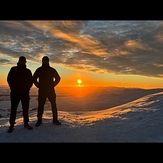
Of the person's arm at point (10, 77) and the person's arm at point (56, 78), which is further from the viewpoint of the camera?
the person's arm at point (56, 78)

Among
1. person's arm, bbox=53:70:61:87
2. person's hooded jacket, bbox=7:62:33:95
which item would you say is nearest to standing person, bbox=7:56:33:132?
person's hooded jacket, bbox=7:62:33:95

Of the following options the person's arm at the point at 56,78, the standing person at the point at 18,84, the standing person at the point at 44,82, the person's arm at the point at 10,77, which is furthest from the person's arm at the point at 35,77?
the person's arm at the point at 10,77

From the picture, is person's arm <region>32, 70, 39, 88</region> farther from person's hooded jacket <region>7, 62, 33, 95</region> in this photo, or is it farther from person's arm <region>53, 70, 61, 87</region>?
person's arm <region>53, 70, 61, 87</region>

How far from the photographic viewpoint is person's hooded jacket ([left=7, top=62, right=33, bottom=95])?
568 cm

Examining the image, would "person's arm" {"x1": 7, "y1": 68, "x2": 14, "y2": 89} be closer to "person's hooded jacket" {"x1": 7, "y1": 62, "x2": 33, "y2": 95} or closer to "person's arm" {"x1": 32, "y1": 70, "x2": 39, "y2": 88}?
"person's hooded jacket" {"x1": 7, "y1": 62, "x2": 33, "y2": 95}

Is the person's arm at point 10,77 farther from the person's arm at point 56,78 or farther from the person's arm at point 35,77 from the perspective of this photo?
the person's arm at point 56,78

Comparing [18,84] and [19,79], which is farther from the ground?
[19,79]

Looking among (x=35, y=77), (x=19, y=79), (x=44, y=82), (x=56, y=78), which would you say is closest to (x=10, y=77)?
(x=19, y=79)

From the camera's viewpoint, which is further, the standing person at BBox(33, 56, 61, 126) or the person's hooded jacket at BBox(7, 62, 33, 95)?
the standing person at BBox(33, 56, 61, 126)

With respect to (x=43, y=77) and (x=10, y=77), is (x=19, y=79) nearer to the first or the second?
(x=10, y=77)

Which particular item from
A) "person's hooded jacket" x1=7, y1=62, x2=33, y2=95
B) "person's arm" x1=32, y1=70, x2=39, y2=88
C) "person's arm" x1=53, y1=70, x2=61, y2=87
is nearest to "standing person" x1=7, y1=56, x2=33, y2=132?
"person's hooded jacket" x1=7, y1=62, x2=33, y2=95

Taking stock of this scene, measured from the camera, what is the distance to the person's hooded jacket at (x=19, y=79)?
224 inches

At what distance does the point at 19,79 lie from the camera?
5730 millimetres
